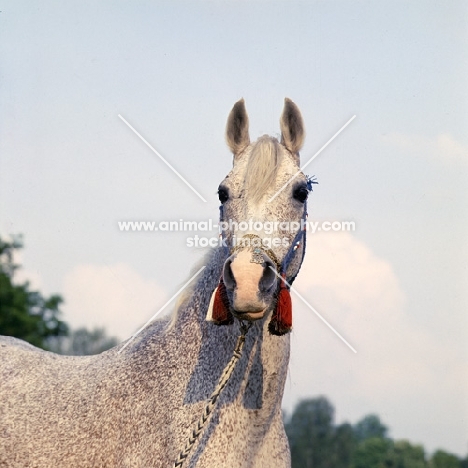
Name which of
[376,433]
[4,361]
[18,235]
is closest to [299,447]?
[376,433]

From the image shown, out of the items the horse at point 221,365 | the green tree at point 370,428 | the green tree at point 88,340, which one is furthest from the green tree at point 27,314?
the green tree at point 370,428

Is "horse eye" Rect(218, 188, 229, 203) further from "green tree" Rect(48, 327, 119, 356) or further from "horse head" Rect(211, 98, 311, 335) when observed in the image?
"green tree" Rect(48, 327, 119, 356)

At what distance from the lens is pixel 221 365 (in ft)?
19.0

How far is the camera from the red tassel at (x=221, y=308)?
17.9 ft

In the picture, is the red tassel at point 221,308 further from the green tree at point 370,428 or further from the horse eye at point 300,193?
the green tree at point 370,428

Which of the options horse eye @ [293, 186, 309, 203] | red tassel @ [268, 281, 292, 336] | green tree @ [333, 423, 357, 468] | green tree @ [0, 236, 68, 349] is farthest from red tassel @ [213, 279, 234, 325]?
green tree @ [333, 423, 357, 468]

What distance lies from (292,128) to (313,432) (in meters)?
57.6

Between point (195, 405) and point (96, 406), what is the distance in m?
0.96

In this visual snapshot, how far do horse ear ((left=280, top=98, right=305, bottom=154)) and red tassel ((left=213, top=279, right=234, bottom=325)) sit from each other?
4.57ft

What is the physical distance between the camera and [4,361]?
24.6ft

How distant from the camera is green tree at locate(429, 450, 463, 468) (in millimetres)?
51594

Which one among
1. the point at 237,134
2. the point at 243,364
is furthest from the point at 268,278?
the point at 237,134

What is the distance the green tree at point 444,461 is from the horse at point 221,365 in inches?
1923

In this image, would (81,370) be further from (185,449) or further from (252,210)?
(252,210)
